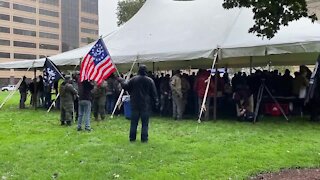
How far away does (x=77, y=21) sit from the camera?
388 ft

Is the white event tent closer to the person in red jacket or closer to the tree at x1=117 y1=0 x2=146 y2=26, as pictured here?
the person in red jacket

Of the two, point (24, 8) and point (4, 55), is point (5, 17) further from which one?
point (4, 55)

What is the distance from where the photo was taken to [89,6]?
123375 mm

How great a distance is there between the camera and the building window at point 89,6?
4764 inches

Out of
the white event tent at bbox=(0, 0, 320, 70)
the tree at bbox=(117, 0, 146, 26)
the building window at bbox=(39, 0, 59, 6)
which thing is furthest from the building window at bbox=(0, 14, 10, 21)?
the white event tent at bbox=(0, 0, 320, 70)

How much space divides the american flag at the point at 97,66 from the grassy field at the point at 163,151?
1453mm

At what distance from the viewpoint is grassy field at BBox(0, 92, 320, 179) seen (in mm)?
7066

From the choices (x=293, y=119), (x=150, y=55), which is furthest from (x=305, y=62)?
(x=150, y=55)

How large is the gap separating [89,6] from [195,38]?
11278 centimetres

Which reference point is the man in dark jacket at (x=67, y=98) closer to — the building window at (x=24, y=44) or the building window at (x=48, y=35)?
the building window at (x=24, y=44)

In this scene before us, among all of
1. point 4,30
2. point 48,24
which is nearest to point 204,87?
point 4,30

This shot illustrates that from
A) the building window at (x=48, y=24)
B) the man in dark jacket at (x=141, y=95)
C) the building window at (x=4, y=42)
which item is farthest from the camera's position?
the building window at (x=48, y=24)

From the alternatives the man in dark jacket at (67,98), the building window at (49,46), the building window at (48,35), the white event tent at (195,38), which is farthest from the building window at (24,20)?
the man in dark jacket at (67,98)

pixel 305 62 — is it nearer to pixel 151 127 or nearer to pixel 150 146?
pixel 151 127
